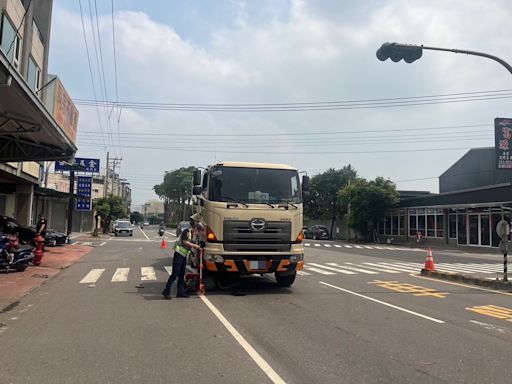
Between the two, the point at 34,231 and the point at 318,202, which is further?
the point at 318,202

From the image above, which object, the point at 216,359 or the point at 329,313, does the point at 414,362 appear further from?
the point at 329,313

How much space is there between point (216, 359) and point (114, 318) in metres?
3.11

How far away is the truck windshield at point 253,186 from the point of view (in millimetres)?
11164

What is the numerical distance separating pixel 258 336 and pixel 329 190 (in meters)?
55.2

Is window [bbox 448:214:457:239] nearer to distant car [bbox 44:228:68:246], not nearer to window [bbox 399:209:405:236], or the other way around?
window [bbox 399:209:405:236]

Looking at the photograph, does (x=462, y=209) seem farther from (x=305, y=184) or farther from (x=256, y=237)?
(x=256, y=237)

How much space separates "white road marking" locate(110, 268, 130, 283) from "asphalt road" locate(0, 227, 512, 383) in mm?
1478

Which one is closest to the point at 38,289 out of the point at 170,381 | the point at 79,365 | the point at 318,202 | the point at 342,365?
the point at 79,365

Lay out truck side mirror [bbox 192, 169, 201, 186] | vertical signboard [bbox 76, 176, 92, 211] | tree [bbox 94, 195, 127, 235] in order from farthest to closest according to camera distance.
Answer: tree [bbox 94, 195, 127, 235]
vertical signboard [bbox 76, 176, 92, 211]
truck side mirror [bbox 192, 169, 201, 186]

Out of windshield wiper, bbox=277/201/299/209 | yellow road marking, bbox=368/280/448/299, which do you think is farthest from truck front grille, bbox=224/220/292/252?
Answer: yellow road marking, bbox=368/280/448/299

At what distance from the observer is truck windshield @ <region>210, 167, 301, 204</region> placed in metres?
11.2

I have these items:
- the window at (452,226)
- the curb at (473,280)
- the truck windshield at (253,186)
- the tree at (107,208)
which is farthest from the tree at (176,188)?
the truck windshield at (253,186)

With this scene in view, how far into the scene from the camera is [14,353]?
19.9 feet

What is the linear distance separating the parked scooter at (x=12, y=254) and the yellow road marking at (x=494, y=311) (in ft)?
42.3
